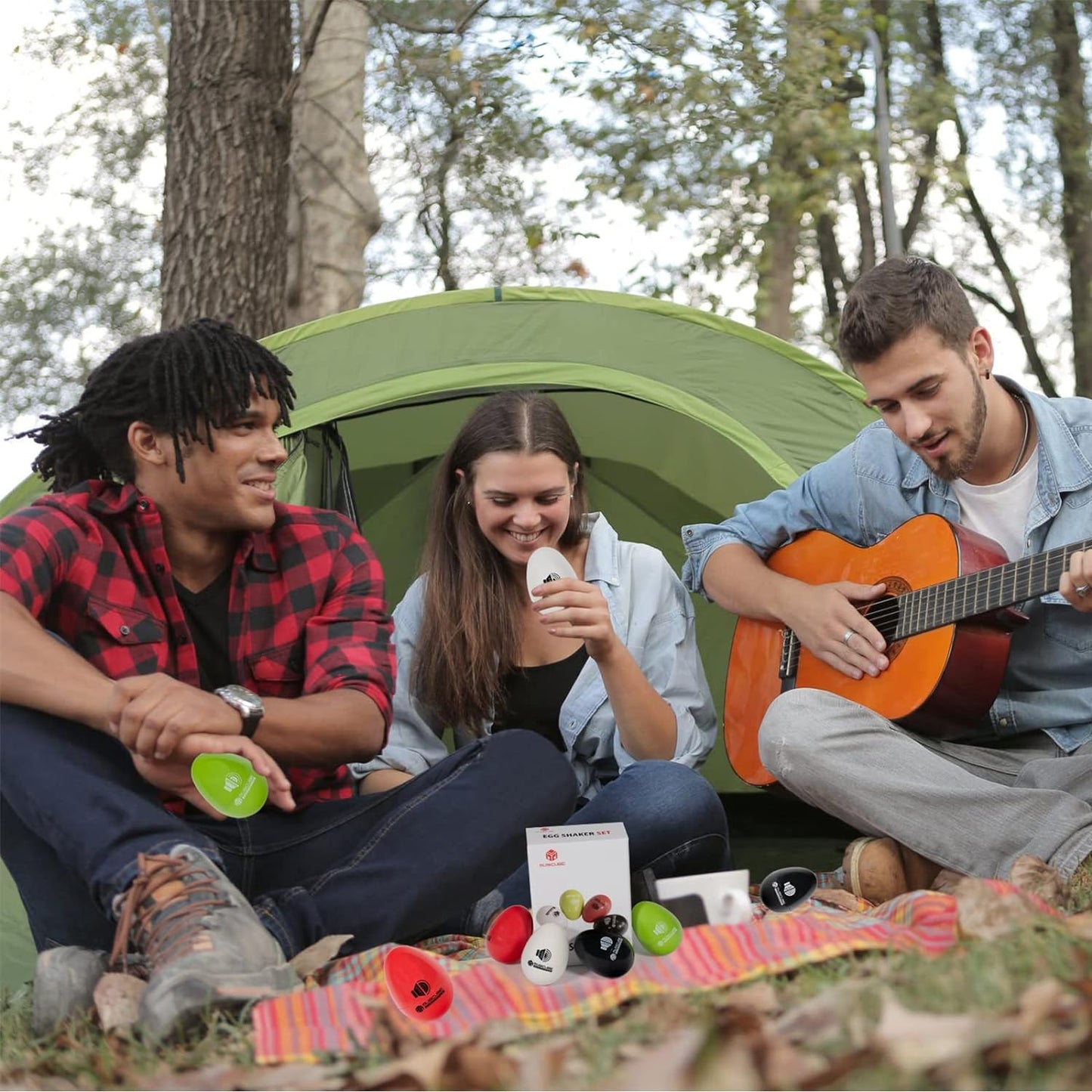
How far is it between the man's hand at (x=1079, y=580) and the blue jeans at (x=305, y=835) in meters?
0.87

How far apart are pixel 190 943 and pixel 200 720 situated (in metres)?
0.32

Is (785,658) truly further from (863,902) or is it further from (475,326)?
(475,326)

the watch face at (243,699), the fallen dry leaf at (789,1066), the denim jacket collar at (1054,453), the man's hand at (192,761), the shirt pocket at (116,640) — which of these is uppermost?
the denim jacket collar at (1054,453)

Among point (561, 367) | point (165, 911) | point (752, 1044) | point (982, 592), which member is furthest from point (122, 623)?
point (982, 592)

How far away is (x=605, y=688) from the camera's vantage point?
2.52 meters

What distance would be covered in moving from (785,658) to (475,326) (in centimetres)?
111

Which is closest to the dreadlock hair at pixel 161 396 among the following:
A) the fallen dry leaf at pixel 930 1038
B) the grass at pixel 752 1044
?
the grass at pixel 752 1044

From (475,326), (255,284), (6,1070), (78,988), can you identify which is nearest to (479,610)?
(475,326)

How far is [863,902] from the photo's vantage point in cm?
221

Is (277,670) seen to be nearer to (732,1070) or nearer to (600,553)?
(600,553)

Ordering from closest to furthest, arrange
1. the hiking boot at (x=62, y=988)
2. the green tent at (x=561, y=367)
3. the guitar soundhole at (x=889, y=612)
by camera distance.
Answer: the hiking boot at (x=62, y=988) < the guitar soundhole at (x=889, y=612) < the green tent at (x=561, y=367)

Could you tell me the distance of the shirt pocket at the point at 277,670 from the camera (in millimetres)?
2158

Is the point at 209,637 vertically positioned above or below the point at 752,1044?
above

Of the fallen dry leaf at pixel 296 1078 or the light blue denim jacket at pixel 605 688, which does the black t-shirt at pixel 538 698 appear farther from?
the fallen dry leaf at pixel 296 1078
